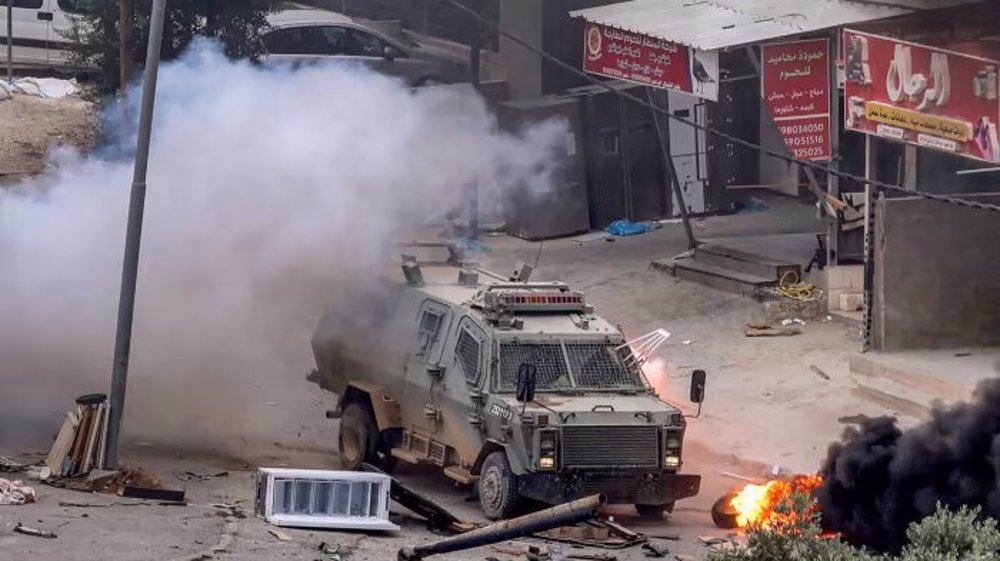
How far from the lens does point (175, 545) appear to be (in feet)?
41.1

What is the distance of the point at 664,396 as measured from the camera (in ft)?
62.7

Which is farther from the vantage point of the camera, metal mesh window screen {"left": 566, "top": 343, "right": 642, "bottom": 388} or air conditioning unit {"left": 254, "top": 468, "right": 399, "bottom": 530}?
metal mesh window screen {"left": 566, "top": 343, "right": 642, "bottom": 388}

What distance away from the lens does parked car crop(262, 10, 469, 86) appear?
2723 centimetres

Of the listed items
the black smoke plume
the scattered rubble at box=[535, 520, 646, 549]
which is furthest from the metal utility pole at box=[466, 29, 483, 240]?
the black smoke plume

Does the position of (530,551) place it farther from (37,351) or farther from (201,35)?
(201,35)

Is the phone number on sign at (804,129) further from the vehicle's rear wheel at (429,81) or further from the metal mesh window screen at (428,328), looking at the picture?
the vehicle's rear wheel at (429,81)

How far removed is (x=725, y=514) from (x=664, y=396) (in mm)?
4848

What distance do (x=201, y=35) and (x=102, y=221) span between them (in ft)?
28.7

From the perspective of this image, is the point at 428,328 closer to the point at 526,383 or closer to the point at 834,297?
the point at 526,383

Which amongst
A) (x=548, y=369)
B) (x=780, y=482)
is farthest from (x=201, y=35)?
(x=780, y=482)

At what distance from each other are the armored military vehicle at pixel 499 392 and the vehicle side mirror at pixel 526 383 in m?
0.01

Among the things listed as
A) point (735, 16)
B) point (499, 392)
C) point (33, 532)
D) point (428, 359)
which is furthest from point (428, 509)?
point (735, 16)

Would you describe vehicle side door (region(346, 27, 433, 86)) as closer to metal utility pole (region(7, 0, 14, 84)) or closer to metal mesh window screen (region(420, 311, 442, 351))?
metal utility pole (region(7, 0, 14, 84))

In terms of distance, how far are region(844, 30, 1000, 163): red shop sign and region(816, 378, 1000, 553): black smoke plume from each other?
183 inches
